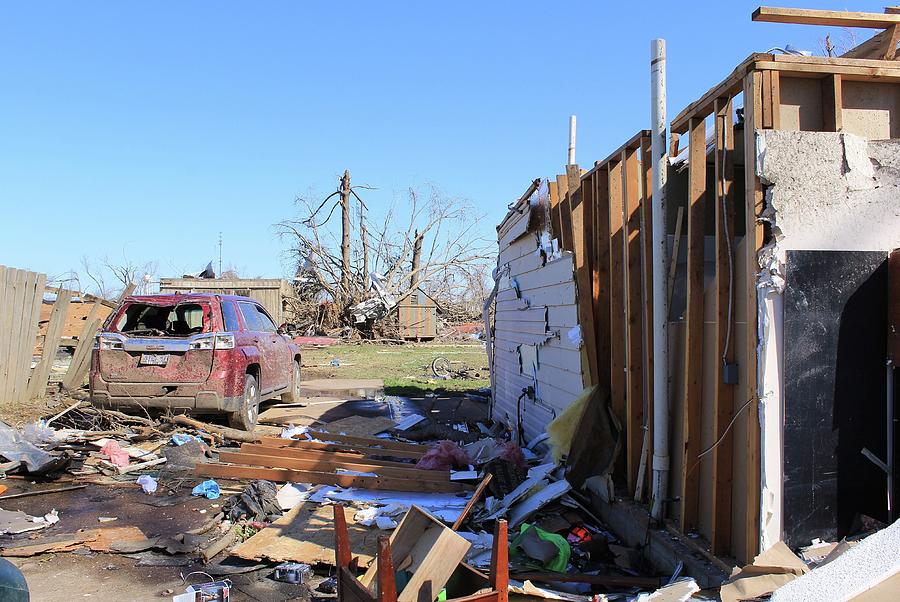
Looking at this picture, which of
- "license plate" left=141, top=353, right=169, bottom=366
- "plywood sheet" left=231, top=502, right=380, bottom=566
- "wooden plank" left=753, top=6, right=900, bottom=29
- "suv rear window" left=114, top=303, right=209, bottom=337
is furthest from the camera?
"suv rear window" left=114, top=303, right=209, bottom=337

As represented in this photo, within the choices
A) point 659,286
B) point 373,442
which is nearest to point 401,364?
point 373,442

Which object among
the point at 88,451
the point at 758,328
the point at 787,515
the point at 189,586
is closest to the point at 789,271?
the point at 758,328

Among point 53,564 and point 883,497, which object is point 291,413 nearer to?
point 53,564

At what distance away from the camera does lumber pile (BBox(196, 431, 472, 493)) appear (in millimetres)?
7145

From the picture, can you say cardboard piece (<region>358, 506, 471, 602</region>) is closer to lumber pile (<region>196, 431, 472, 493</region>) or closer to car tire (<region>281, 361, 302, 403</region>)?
lumber pile (<region>196, 431, 472, 493</region>)

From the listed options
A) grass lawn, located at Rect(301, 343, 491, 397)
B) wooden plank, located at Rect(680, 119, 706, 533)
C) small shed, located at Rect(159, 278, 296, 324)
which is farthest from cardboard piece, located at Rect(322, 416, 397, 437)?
small shed, located at Rect(159, 278, 296, 324)

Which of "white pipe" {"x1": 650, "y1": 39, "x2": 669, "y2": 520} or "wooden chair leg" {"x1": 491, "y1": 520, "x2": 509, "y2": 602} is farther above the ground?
"white pipe" {"x1": 650, "y1": 39, "x2": 669, "y2": 520}

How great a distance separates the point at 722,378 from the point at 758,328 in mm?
500

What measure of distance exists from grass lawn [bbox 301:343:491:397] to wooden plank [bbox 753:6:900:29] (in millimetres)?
11432

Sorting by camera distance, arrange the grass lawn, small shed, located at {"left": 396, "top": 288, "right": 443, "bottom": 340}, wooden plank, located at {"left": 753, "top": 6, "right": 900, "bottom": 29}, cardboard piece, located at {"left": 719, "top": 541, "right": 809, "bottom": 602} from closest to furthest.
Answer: cardboard piece, located at {"left": 719, "top": 541, "right": 809, "bottom": 602}
wooden plank, located at {"left": 753, "top": 6, "right": 900, "bottom": 29}
the grass lawn
small shed, located at {"left": 396, "top": 288, "right": 443, "bottom": 340}

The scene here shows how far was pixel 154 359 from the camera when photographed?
933 cm

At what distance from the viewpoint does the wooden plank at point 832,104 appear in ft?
13.7

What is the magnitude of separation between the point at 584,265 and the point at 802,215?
110 inches

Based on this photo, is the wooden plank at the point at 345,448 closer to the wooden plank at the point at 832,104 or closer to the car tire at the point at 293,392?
the car tire at the point at 293,392
